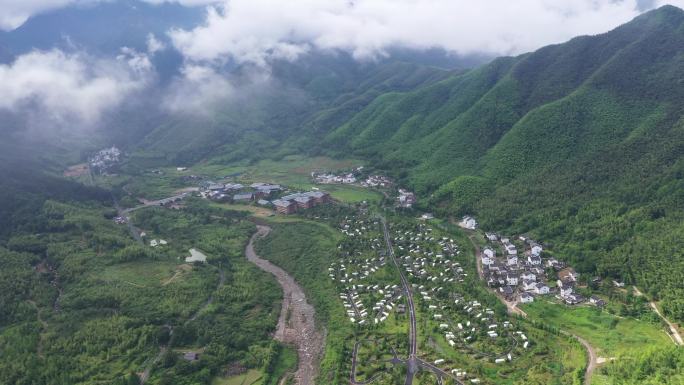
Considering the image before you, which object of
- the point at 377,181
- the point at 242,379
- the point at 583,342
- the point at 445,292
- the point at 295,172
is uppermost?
the point at 295,172

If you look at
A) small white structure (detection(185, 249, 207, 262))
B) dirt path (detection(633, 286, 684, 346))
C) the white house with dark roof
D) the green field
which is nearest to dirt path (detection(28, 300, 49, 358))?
small white structure (detection(185, 249, 207, 262))

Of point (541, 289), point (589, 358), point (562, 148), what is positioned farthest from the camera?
point (562, 148)

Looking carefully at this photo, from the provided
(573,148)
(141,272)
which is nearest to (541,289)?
(573,148)

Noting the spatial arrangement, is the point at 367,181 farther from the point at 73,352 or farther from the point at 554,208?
the point at 73,352

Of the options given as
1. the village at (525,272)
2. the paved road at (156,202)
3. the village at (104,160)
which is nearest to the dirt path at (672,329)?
the village at (525,272)

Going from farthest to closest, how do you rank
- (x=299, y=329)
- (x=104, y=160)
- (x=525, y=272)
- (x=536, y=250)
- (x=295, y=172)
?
(x=104, y=160) → (x=295, y=172) → (x=536, y=250) → (x=525, y=272) → (x=299, y=329)

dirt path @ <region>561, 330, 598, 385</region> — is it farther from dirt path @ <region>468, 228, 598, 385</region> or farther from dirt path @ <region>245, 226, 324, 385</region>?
dirt path @ <region>245, 226, 324, 385</region>

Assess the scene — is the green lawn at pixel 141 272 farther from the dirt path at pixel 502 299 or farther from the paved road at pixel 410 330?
the dirt path at pixel 502 299

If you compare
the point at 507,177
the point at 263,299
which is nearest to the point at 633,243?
the point at 507,177

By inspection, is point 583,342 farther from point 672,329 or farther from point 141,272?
point 141,272
